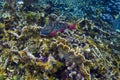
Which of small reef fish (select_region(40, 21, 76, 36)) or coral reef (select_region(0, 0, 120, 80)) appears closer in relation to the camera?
coral reef (select_region(0, 0, 120, 80))

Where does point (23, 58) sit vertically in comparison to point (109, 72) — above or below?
above

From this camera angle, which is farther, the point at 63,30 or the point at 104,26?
the point at 104,26

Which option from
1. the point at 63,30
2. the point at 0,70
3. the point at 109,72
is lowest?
the point at 109,72

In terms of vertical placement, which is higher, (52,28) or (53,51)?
(52,28)

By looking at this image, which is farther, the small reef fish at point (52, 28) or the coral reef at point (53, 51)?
the small reef fish at point (52, 28)

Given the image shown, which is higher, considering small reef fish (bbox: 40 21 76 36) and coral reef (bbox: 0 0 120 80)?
small reef fish (bbox: 40 21 76 36)

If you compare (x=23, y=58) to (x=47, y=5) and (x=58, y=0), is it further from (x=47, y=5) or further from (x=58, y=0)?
(x=58, y=0)

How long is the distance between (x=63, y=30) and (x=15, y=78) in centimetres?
130

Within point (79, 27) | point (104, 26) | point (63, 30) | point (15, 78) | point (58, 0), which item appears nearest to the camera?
point (15, 78)

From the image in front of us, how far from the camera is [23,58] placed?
141 inches

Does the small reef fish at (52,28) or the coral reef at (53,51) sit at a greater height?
the small reef fish at (52,28)

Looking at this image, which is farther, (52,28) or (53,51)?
(52,28)

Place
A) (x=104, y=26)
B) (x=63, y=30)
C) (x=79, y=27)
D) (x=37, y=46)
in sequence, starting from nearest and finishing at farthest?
(x=37, y=46), (x=63, y=30), (x=79, y=27), (x=104, y=26)

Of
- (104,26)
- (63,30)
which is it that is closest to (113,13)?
(104,26)
